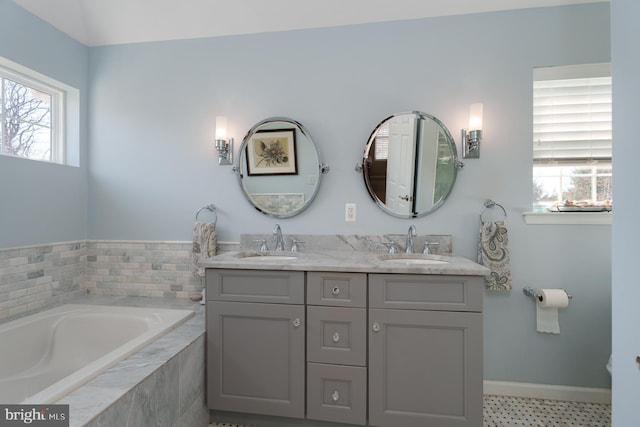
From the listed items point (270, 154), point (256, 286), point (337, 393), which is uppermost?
point (270, 154)

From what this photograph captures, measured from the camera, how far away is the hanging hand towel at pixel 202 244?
2.07 metres

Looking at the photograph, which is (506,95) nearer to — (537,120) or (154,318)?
(537,120)

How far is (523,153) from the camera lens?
1926 mm

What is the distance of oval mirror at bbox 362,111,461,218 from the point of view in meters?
1.98

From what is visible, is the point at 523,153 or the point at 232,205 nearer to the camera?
the point at 523,153

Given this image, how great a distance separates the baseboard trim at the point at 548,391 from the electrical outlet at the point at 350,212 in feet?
4.41

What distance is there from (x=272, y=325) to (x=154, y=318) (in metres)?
0.77

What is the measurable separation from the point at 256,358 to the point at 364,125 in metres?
1.54

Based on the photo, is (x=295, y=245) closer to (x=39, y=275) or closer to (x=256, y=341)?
(x=256, y=341)

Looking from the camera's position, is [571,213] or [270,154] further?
[270,154]

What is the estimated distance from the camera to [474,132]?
186cm

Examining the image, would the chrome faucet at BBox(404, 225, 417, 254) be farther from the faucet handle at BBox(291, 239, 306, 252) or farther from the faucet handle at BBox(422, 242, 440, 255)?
Result: the faucet handle at BBox(291, 239, 306, 252)

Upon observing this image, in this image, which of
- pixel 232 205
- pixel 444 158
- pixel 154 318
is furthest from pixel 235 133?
pixel 444 158

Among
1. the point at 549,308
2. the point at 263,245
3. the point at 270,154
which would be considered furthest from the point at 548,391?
the point at 270,154
